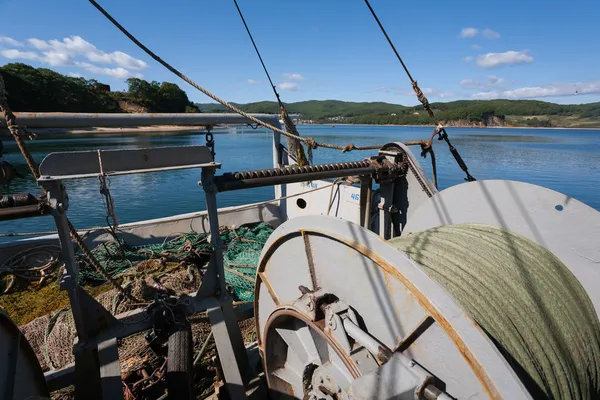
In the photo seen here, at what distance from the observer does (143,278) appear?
4906 mm

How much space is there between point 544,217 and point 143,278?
16.4ft

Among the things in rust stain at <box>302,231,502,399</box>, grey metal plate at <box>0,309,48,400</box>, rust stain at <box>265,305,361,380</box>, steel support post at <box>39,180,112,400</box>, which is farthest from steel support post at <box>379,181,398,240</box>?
grey metal plate at <box>0,309,48,400</box>

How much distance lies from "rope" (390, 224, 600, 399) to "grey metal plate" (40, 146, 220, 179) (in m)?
1.81

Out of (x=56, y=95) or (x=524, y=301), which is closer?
(x=524, y=301)

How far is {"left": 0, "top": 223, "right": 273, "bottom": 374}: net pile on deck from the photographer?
3.69 m

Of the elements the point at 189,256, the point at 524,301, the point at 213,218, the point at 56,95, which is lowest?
the point at 189,256

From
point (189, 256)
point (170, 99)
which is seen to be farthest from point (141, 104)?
point (189, 256)

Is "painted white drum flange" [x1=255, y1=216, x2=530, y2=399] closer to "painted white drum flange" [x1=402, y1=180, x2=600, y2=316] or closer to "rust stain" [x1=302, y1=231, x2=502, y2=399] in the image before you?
"rust stain" [x1=302, y1=231, x2=502, y2=399]

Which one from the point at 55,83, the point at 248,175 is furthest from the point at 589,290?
the point at 55,83

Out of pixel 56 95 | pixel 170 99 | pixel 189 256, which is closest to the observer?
pixel 189 256

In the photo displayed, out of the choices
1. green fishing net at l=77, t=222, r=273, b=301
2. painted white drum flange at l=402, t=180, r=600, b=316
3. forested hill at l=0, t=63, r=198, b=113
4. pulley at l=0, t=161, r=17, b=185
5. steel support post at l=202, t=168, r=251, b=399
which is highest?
forested hill at l=0, t=63, r=198, b=113

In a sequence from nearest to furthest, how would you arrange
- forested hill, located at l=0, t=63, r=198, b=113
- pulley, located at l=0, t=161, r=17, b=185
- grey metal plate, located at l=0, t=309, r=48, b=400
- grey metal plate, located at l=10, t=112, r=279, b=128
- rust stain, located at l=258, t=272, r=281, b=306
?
grey metal plate, located at l=0, t=309, r=48, b=400 → pulley, located at l=0, t=161, r=17, b=185 → rust stain, located at l=258, t=272, r=281, b=306 → grey metal plate, located at l=10, t=112, r=279, b=128 → forested hill, located at l=0, t=63, r=198, b=113

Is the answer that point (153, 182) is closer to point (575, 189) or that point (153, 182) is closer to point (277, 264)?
point (277, 264)

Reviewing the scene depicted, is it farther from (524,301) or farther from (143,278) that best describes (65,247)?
(524,301)
